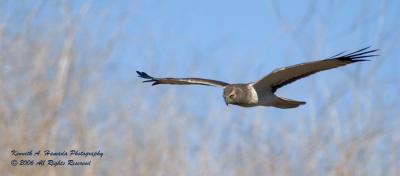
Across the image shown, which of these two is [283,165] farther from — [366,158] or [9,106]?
[9,106]

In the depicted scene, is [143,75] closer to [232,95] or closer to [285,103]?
[232,95]

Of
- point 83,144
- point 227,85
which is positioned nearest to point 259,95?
point 227,85

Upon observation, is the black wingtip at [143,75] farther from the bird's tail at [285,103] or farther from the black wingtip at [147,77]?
the bird's tail at [285,103]

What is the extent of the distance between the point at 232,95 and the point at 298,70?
56cm

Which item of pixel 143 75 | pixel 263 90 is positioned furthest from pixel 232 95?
pixel 143 75

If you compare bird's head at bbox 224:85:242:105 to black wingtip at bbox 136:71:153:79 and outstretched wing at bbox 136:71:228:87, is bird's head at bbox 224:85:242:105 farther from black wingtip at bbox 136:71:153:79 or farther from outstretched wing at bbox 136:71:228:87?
black wingtip at bbox 136:71:153:79

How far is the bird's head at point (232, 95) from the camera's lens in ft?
22.7

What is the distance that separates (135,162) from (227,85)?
6.38 feet

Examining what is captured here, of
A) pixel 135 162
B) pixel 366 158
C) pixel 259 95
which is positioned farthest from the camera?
pixel 135 162

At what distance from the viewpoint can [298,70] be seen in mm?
6703

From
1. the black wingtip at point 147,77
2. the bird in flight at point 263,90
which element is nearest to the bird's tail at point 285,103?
the bird in flight at point 263,90

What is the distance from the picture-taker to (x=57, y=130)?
27.1ft

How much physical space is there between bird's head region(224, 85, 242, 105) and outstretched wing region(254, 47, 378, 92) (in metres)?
0.14

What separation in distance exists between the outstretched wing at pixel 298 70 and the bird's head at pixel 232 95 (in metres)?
0.14
